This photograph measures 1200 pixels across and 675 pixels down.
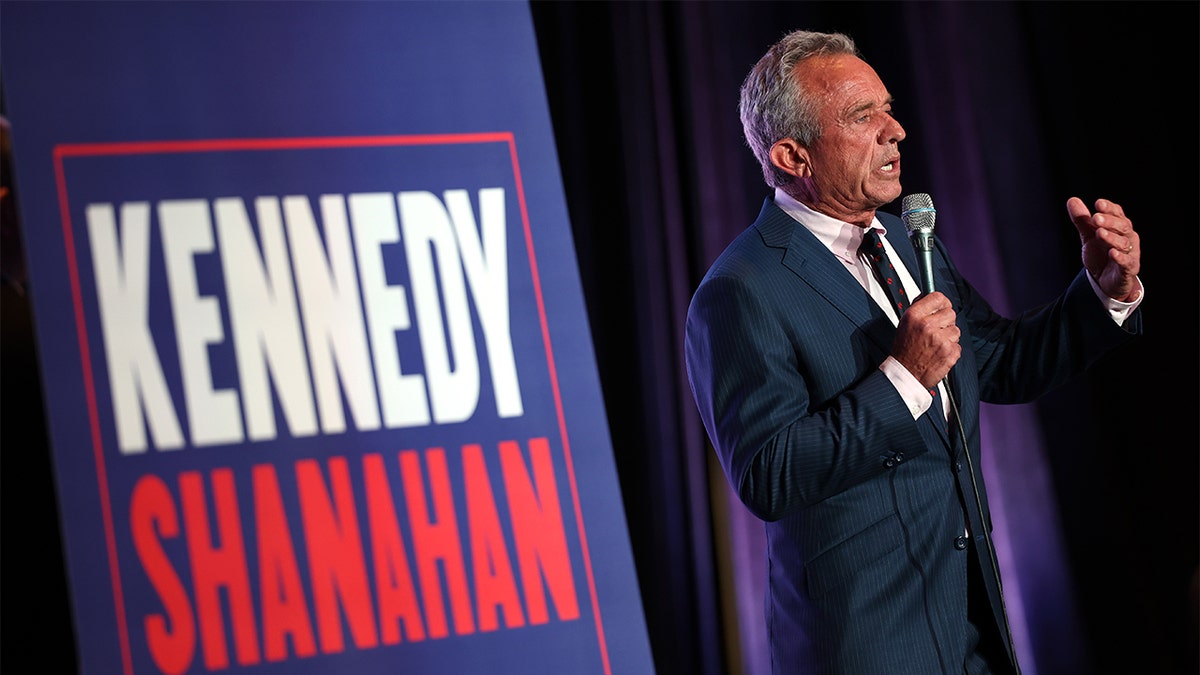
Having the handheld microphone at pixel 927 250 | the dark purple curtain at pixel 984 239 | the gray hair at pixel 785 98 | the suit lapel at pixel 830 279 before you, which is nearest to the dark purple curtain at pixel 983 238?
the dark purple curtain at pixel 984 239

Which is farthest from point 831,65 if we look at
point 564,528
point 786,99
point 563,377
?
point 564,528

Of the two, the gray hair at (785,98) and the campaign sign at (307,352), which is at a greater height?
the gray hair at (785,98)

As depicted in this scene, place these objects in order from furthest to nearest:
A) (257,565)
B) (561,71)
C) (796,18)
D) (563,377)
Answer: (796,18) → (561,71) → (563,377) → (257,565)

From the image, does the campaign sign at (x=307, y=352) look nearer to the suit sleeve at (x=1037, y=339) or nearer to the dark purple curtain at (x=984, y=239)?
the suit sleeve at (x=1037, y=339)

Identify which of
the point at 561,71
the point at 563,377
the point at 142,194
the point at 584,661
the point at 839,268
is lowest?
the point at 584,661

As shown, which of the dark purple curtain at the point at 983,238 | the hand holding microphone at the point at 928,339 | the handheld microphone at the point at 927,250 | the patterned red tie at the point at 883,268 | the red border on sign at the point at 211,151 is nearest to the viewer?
the red border on sign at the point at 211,151

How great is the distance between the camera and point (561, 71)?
310 centimetres

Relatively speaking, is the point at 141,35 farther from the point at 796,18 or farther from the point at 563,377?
the point at 796,18

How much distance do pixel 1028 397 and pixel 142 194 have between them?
1463 mm

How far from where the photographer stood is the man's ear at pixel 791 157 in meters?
1.86

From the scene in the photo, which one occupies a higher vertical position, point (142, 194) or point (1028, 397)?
point (142, 194)

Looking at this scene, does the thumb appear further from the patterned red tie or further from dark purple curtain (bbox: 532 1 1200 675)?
dark purple curtain (bbox: 532 1 1200 675)

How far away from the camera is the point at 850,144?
1.82 meters

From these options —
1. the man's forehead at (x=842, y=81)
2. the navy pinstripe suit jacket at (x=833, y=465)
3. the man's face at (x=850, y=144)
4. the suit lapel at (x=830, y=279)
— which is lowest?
the navy pinstripe suit jacket at (x=833, y=465)
